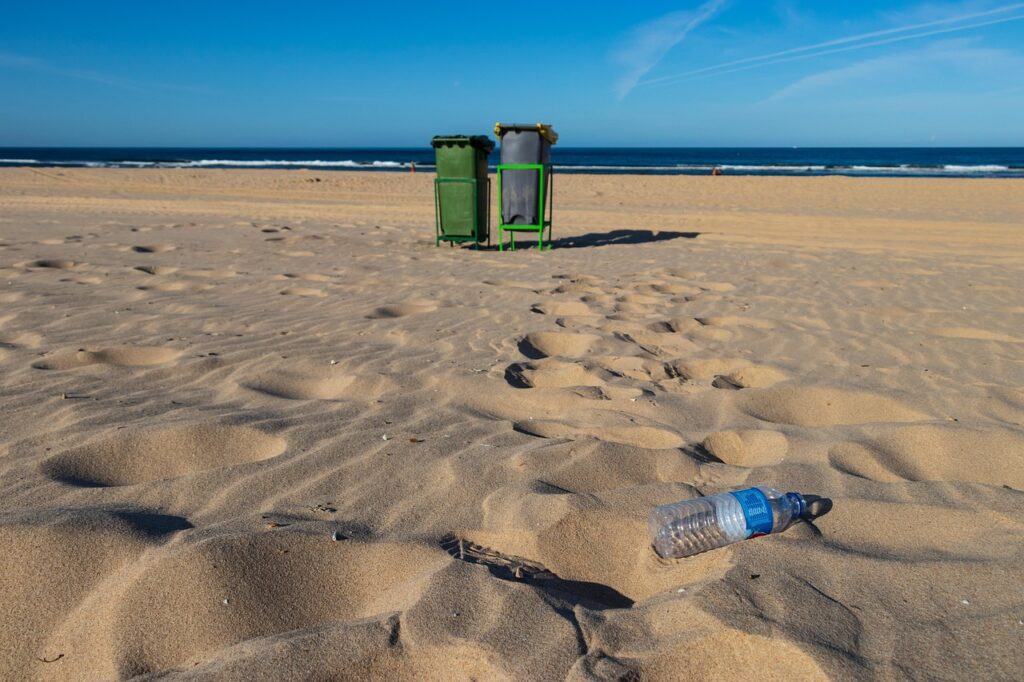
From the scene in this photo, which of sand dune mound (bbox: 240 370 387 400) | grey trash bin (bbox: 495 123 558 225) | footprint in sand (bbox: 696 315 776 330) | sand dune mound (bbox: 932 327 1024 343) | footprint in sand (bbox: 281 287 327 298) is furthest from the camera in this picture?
grey trash bin (bbox: 495 123 558 225)

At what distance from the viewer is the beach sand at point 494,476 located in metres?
1.51

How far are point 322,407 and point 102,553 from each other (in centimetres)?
116

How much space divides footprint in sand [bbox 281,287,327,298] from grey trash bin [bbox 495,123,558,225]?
140 inches

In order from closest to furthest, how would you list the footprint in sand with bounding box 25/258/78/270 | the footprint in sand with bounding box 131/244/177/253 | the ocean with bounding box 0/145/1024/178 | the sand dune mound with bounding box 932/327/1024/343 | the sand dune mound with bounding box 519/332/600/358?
the sand dune mound with bounding box 519/332/600/358 → the sand dune mound with bounding box 932/327/1024/343 → the footprint in sand with bounding box 25/258/78/270 → the footprint in sand with bounding box 131/244/177/253 → the ocean with bounding box 0/145/1024/178

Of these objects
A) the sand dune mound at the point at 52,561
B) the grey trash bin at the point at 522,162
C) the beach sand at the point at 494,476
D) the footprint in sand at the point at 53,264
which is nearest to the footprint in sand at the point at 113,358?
the beach sand at the point at 494,476

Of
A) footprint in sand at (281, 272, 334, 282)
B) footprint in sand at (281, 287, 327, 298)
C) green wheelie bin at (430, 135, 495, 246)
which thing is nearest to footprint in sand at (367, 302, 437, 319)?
footprint in sand at (281, 287, 327, 298)

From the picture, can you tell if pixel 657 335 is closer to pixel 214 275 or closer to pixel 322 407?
pixel 322 407

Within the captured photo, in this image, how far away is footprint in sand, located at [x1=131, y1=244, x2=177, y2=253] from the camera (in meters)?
7.21

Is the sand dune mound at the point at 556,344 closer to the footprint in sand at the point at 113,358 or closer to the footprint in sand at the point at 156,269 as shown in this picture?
the footprint in sand at the point at 113,358

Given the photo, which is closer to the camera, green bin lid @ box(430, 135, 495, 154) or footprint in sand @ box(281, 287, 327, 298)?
footprint in sand @ box(281, 287, 327, 298)

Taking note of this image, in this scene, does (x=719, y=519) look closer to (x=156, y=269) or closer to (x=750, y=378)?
(x=750, y=378)

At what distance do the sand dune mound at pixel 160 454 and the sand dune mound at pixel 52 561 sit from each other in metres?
0.31

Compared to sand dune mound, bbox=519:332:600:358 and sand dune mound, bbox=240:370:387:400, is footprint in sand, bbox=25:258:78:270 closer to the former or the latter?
sand dune mound, bbox=240:370:387:400

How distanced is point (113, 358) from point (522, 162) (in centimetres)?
574
